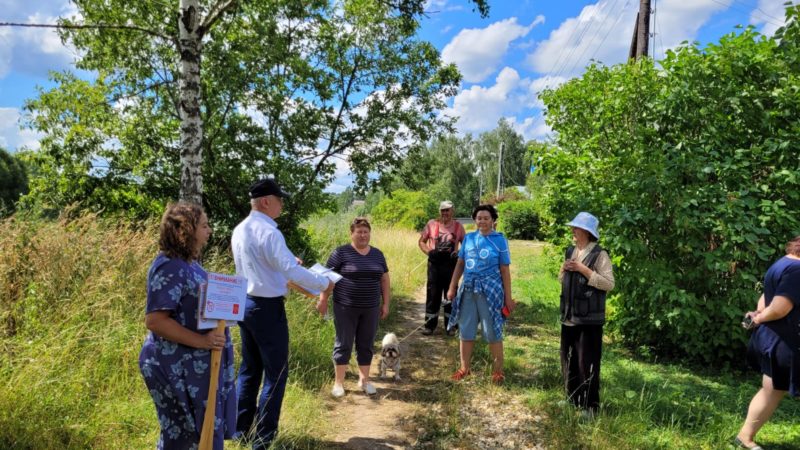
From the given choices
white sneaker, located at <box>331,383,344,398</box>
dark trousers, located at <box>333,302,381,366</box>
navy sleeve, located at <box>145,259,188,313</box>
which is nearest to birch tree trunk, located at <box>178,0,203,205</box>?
dark trousers, located at <box>333,302,381,366</box>

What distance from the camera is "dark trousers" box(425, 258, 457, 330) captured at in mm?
6727

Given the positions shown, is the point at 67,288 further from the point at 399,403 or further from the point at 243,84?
the point at 243,84

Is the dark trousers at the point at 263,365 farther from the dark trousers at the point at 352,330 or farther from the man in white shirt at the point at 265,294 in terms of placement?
the dark trousers at the point at 352,330

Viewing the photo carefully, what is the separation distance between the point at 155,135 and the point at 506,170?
52.2 meters

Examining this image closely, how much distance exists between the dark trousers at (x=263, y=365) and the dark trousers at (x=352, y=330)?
1267 mm

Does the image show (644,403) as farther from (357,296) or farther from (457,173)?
(457,173)

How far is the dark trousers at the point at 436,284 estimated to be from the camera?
6727mm

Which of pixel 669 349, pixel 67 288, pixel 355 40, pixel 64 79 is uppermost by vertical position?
pixel 355 40

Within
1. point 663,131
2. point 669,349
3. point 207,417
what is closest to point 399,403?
point 207,417

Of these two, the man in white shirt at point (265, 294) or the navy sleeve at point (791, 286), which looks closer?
the man in white shirt at point (265, 294)

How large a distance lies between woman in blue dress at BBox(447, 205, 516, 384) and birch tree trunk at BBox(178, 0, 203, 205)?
2901 millimetres

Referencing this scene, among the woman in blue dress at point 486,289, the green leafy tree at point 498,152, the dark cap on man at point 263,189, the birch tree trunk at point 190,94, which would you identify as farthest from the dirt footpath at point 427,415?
the green leafy tree at point 498,152

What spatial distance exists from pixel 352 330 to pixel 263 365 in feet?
4.52

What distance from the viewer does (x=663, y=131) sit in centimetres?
569
